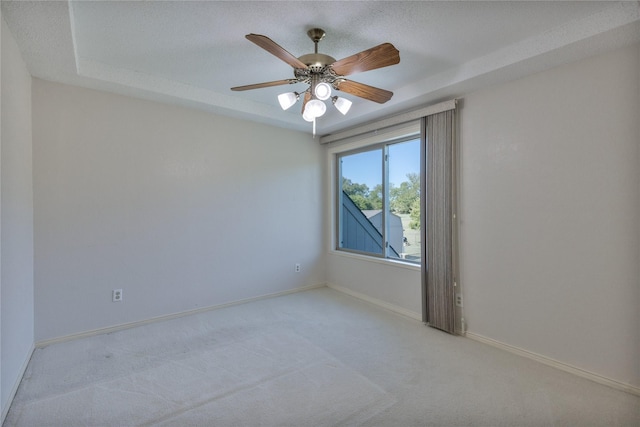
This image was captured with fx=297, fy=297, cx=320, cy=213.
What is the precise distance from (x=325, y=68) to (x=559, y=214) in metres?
2.09

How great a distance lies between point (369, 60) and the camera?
1874 millimetres

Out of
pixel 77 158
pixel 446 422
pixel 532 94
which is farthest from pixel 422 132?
pixel 77 158

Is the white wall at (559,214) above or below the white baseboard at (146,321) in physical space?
above

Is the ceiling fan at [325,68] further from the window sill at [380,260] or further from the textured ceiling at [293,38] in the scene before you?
the window sill at [380,260]

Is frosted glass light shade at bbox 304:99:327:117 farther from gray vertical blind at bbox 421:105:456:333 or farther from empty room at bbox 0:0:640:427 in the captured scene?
gray vertical blind at bbox 421:105:456:333

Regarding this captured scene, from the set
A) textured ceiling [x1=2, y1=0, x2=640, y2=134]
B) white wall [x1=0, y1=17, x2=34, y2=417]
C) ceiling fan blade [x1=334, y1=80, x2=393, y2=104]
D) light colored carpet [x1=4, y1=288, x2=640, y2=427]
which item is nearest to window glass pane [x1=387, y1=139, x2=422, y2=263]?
textured ceiling [x1=2, y1=0, x2=640, y2=134]

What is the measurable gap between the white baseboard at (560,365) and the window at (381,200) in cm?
103

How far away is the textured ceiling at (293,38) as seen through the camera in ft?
6.07

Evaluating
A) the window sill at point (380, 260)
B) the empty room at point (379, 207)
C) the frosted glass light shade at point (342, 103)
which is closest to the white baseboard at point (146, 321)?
the empty room at point (379, 207)

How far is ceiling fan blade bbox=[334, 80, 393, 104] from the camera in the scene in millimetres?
2221

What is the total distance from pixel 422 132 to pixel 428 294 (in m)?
1.70

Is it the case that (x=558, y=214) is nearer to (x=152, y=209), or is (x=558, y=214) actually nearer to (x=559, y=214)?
(x=559, y=214)

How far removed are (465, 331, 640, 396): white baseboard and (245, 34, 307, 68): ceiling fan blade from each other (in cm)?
279

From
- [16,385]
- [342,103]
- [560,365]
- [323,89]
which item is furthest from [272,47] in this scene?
[560,365]
